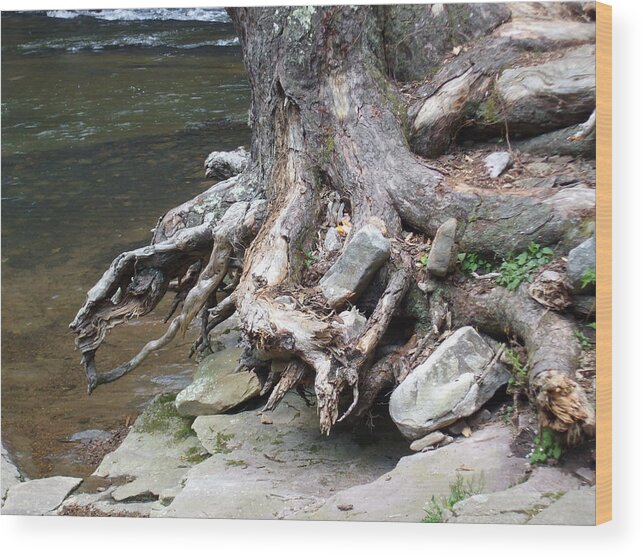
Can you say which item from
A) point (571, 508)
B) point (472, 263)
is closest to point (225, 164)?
point (472, 263)

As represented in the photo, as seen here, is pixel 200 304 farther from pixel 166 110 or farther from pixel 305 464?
pixel 166 110

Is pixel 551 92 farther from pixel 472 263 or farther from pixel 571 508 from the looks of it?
pixel 571 508

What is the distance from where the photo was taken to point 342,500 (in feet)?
11.9

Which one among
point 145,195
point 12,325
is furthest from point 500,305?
point 145,195

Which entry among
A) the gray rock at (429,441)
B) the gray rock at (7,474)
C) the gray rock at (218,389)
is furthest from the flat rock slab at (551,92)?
the gray rock at (7,474)

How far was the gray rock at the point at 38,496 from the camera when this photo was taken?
3.94 meters

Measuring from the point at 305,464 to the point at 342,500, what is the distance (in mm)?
404

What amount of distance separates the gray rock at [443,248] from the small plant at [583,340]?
0.67 metres

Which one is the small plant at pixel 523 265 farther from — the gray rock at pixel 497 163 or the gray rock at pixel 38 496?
the gray rock at pixel 38 496

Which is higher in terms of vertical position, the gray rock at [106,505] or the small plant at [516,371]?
the small plant at [516,371]

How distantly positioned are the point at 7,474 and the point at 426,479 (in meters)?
1.97

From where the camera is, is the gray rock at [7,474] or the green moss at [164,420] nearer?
the gray rock at [7,474]

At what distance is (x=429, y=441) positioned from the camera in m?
3.70

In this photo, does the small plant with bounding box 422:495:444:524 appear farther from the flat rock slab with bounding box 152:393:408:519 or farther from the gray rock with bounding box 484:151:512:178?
the gray rock with bounding box 484:151:512:178
